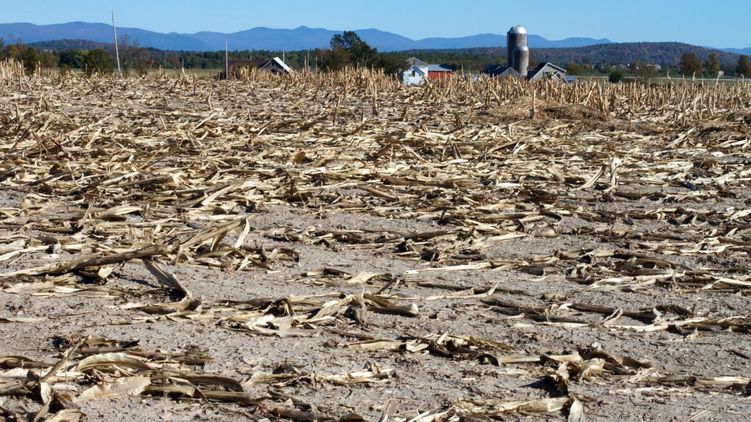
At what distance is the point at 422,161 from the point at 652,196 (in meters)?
2.33

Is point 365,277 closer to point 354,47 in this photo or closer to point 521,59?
point 354,47

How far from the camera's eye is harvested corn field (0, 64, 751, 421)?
404cm

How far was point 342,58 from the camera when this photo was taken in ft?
182

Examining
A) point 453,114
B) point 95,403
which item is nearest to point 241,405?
point 95,403

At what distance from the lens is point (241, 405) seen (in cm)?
389

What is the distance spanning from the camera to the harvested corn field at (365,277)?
13.3ft

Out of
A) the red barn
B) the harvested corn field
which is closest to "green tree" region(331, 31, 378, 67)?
the red barn

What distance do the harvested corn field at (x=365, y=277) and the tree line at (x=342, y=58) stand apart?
14.0 m

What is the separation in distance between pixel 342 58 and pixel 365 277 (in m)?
50.7

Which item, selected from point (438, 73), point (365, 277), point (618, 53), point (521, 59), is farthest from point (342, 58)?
point (618, 53)

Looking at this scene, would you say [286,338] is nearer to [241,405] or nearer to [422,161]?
[241,405]

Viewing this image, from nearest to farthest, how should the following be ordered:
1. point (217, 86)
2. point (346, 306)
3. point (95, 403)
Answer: point (95, 403)
point (346, 306)
point (217, 86)

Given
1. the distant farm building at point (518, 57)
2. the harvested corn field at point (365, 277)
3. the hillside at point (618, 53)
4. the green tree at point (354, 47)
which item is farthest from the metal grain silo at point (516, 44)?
the hillside at point (618, 53)

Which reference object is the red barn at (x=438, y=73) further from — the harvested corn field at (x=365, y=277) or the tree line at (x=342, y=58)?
the harvested corn field at (x=365, y=277)
